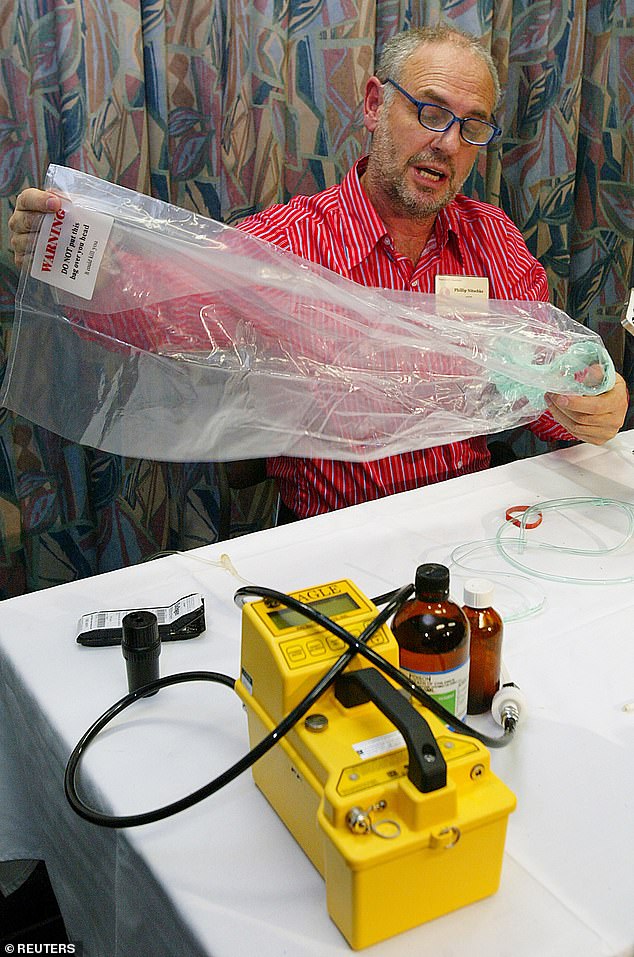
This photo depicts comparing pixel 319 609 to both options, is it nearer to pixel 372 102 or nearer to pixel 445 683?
pixel 445 683

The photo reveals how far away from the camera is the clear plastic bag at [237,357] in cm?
118

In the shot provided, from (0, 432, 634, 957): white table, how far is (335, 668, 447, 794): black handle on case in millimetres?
129

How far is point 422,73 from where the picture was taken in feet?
5.34

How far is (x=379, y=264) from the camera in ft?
5.47

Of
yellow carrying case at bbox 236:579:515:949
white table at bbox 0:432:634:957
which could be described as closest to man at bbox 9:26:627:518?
white table at bbox 0:432:634:957

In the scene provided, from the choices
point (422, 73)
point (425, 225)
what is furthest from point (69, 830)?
point (422, 73)

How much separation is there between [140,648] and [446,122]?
4.14 feet

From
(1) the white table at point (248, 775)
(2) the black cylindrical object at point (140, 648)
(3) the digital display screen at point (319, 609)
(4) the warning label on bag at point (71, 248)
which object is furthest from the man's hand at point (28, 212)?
(3) the digital display screen at point (319, 609)

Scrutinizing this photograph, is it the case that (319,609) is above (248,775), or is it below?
above

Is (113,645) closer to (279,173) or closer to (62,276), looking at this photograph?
(62,276)

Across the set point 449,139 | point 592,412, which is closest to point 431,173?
point 449,139

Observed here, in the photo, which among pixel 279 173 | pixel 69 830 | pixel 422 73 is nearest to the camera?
pixel 69 830

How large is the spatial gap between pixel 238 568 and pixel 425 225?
3.10 ft
